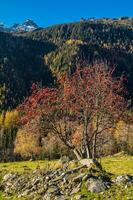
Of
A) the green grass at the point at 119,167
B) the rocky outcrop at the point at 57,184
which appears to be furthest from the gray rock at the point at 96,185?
the green grass at the point at 119,167

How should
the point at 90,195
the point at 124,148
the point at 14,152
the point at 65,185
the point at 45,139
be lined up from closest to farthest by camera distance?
the point at 90,195 < the point at 65,185 < the point at 124,148 < the point at 45,139 < the point at 14,152

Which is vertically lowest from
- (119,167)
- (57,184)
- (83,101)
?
(57,184)

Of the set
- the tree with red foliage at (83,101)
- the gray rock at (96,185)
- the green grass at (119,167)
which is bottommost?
the gray rock at (96,185)

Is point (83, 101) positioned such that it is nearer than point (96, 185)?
No

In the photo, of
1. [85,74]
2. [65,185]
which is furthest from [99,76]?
[65,185]

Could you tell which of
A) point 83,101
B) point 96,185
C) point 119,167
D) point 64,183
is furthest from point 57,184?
point 119,167

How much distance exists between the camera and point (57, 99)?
122 ft

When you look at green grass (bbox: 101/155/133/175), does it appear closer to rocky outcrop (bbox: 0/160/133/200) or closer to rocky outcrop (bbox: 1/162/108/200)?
rocky outcrop (bbox: 1/162/108/200)

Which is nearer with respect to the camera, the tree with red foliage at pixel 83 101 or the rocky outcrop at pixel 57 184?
the rocky outcrop at pixel 57 184

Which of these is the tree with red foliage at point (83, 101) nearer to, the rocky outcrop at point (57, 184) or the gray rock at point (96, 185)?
the rocky outcrop at point (57, 184)

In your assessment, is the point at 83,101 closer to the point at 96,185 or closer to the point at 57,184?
the point at 57,184

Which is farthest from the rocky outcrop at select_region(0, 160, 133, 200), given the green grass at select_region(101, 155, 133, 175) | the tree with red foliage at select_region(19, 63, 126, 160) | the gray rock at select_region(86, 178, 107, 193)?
the green grass at select_region(101, 155, 133, 175)

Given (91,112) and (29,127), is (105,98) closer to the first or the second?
(91,112)

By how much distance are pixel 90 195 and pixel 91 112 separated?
13.6 m
